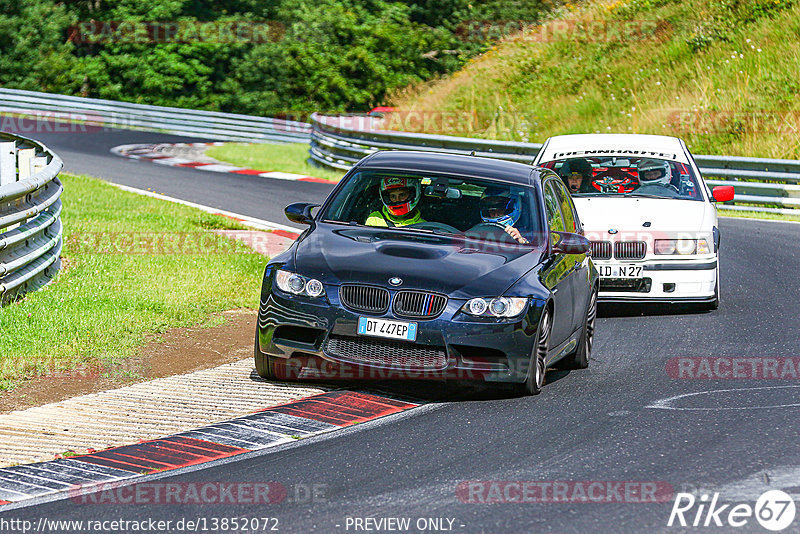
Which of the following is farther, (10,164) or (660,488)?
(10,164)

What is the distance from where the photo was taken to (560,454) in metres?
6.49

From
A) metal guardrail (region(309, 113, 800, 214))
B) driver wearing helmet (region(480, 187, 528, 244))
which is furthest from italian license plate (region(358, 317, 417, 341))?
metal guardrail (region(309, 113, 800, 214))

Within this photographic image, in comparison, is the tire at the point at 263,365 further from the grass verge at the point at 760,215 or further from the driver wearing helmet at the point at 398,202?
the grass verge at the point at 760,215

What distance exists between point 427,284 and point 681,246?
4536 millimetres

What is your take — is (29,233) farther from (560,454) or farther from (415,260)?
(560,454)

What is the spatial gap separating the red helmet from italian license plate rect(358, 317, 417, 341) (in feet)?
5.30

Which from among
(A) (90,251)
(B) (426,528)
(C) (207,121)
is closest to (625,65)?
(C) (207,121)

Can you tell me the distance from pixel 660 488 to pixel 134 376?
4.05m

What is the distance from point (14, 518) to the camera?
525cm

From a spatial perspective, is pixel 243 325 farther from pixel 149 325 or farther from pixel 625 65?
pixel 625 65

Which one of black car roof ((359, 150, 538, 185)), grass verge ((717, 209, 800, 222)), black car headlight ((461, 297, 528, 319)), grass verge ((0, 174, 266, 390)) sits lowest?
grass verge ((717, 209, 800, 222))

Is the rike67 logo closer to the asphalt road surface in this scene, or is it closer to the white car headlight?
the asphalt road surface

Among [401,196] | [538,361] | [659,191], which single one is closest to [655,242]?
[659,191]

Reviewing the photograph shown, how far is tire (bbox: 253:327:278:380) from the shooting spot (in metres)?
8.10
